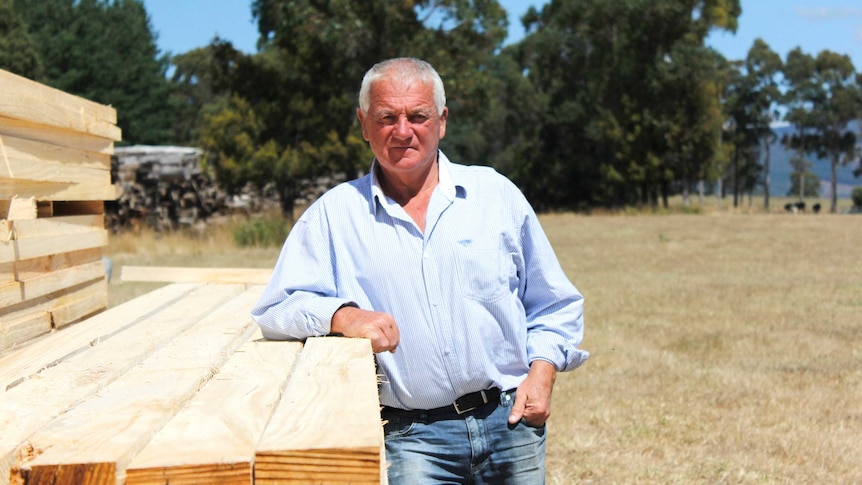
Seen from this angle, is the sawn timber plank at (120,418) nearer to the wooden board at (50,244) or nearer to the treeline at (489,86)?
the wooden board at (50,244)

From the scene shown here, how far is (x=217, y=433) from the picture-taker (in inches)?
64.4

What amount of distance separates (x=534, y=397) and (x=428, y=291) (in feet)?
1.55

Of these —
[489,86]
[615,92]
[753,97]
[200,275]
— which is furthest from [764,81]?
[200,275]

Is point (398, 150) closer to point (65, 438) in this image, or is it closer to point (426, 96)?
point (426, 96)

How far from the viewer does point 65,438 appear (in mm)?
1627

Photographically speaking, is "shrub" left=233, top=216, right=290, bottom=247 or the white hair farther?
"shrub" left=233, top=216, right=290, bottom=247

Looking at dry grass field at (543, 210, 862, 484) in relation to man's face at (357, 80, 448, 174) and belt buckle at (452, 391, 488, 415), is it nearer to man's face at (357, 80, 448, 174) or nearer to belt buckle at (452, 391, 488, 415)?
belt buckle at (452, 391, 488, 415)

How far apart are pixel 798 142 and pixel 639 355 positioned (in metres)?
58.6

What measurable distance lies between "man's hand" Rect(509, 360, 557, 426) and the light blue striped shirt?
0.05 metres

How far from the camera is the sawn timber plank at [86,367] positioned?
5.86 feet

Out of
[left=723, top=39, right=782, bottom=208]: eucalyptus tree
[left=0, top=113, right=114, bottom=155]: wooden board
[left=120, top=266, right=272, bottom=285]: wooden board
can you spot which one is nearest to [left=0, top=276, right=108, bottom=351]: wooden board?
[left=120, top=266, right=272, bottom=285]: wooden board

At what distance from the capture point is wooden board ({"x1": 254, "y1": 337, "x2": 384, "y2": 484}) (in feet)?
4.97

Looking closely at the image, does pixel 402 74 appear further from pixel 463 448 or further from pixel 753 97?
pixel 753 97

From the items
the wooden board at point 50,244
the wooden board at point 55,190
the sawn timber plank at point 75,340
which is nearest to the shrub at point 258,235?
the wooden board at point 55,190
